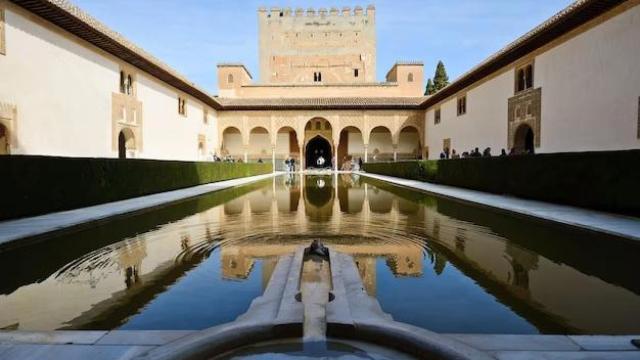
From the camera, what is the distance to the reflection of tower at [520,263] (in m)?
3.49

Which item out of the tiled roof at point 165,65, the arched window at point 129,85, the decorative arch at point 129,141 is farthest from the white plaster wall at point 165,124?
the tiled roof at point 165,65

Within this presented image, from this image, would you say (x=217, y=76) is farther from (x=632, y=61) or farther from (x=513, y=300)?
(x=513, y=300)

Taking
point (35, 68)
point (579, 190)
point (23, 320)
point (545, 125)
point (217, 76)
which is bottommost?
point (23, 320)

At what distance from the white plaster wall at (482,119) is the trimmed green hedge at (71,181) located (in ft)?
41.2

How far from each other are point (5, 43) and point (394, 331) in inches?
444

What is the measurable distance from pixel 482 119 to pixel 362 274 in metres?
17.2

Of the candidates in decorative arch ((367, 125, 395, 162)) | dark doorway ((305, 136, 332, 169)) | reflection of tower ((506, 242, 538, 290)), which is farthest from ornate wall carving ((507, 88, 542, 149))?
dark doorway ((305, 136, 332, 169))

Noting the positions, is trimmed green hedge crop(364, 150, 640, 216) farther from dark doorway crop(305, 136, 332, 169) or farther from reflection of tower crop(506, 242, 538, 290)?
dark doorway crop(305, 136, 332, 169)

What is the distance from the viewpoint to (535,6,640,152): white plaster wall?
10102 millimetres

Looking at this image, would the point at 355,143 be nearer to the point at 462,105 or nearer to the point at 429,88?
the point at 462,105

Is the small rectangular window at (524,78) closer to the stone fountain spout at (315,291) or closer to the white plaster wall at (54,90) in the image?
the stone fountain spout at (315,291)

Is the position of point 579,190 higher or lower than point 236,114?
lower

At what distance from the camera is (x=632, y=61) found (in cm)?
1002

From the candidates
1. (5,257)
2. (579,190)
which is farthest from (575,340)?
(579,190)
